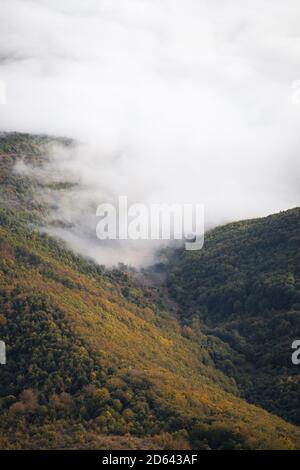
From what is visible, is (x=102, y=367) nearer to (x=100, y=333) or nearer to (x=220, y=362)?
(x=100, y=333)

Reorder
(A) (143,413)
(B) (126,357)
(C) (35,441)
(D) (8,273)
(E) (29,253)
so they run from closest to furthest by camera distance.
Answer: (C) (35,441)
(A) (143,413)
(B) (126,357)
(D) (8,273)
(E) (29,253)

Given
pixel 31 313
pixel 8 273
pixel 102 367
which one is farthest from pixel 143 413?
pixel 8 273

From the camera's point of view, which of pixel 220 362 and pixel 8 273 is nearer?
pixel 8 273
